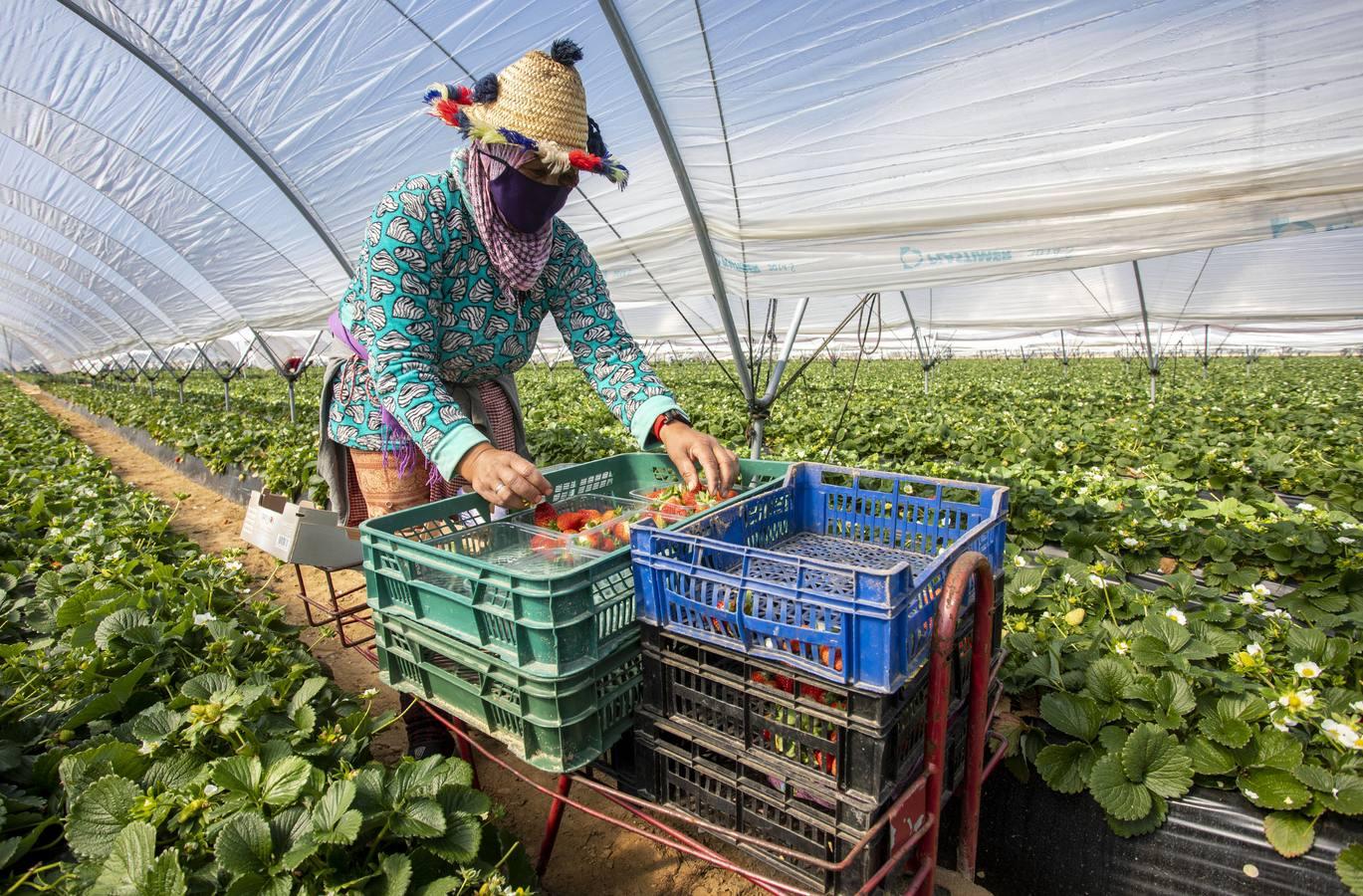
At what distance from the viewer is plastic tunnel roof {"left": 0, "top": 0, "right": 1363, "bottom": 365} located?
90.8 inches

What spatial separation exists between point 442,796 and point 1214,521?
404cm

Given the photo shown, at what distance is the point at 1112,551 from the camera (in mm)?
3461

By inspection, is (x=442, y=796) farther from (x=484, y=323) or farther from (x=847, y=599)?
(x=484, y=323)

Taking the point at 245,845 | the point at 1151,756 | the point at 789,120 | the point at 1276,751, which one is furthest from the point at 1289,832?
the point at 789,120

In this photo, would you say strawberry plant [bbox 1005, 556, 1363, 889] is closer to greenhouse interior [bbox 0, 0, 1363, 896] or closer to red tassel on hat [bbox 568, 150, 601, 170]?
greenhouse interior [bbox 0, 0, 1363, 896]

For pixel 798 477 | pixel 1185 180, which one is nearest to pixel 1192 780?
pixel 798 477

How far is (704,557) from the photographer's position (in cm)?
159

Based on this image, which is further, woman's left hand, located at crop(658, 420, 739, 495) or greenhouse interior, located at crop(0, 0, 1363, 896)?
woman's left hand, located at crop(658, 420, 739, 495)

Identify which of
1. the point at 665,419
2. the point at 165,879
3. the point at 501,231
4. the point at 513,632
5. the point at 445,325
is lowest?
the point at 165,879

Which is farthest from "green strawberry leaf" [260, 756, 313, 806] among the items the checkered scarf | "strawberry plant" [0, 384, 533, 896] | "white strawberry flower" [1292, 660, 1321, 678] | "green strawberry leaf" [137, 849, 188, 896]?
"white strawberry flower" [1292, 660, 1321, 678]

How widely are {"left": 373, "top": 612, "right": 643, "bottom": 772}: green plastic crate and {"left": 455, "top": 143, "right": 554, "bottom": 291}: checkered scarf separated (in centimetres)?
108

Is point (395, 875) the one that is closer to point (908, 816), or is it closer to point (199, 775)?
point (199, 775)

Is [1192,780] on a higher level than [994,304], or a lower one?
lower

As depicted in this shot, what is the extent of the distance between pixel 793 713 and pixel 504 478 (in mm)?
849
